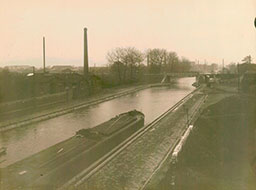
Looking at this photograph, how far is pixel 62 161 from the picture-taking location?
33.0ft

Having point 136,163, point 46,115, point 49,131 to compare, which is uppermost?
point 46,115

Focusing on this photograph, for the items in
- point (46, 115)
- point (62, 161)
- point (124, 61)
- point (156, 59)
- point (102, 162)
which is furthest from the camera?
point (156, 59)

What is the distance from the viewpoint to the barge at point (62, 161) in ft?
27.9

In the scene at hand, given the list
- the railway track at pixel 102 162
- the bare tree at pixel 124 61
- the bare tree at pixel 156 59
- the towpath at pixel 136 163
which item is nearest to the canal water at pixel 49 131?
the railway track at pixel 102 162

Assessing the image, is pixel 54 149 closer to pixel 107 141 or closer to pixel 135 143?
pixel 107 141

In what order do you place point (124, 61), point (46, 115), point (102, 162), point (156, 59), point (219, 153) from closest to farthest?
point (102, 162) < point (219, 153) < point (46, 115) < point (124, 61) < point (156, 59)

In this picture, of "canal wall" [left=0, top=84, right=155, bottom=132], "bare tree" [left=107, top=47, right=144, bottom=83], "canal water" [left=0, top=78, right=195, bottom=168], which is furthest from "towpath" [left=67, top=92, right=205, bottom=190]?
"bare tree" [left=107, top=47, right=144, bottom=83]

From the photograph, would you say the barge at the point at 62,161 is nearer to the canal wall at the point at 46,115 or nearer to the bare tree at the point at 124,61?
the canal wall at the point at 46,115

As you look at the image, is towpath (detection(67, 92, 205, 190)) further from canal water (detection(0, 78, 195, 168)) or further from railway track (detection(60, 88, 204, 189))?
canal water (detection(0, 78, 195, 168))

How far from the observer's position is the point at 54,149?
36.2ft

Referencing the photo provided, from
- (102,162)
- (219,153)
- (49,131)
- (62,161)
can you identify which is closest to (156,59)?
(219,153)

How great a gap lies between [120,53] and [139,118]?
43.0m

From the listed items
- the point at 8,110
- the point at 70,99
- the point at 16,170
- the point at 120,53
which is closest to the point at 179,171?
the point at 16,170

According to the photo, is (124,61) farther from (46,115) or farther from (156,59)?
(46,115)
